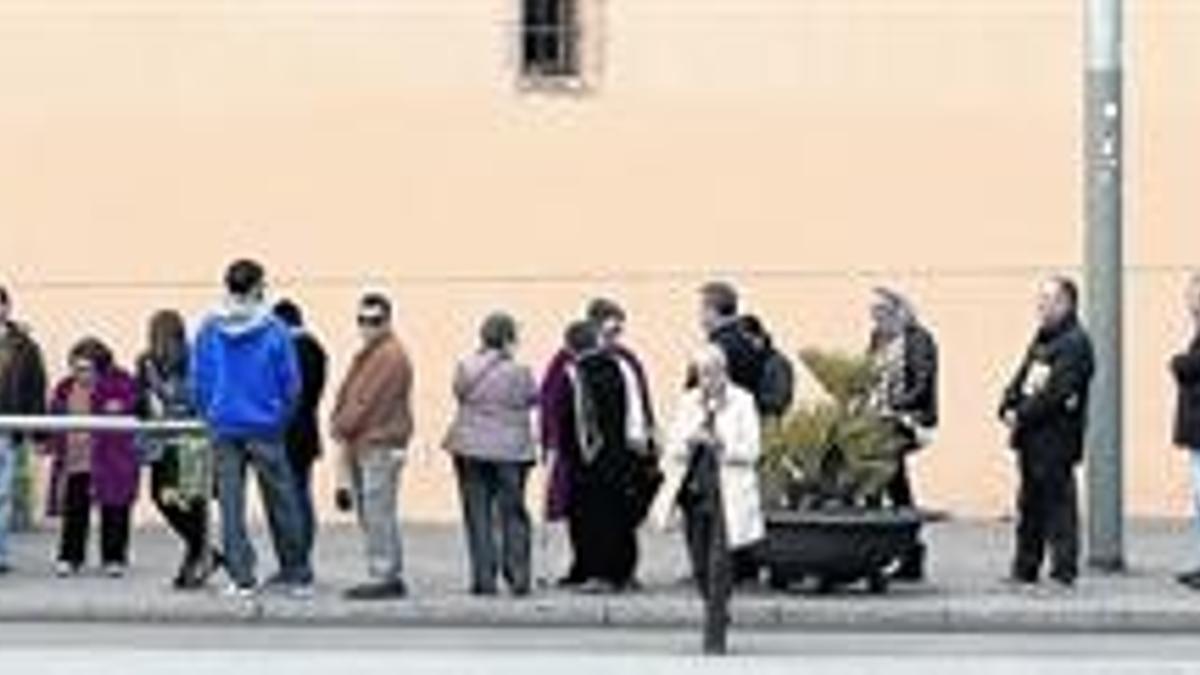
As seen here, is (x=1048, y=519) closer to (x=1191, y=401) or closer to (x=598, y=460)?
(x=1191, y=401)

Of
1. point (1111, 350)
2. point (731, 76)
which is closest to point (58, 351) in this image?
point (731, 76)

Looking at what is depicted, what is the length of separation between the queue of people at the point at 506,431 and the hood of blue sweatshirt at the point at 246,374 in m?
0.01

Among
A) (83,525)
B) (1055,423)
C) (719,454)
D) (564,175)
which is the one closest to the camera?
(719,454)

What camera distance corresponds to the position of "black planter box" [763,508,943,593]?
68.0 feet

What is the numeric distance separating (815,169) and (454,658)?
9417mm

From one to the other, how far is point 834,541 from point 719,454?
2178 millimetres

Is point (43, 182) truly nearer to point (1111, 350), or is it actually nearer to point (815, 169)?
point (815, 169)

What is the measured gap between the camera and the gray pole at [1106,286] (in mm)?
22438

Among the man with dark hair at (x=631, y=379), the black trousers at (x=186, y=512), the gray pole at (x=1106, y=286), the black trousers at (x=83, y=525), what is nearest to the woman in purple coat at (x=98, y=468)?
the black trousers at (x=83, y=525)

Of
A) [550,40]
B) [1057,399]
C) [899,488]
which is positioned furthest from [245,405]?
[550,40]

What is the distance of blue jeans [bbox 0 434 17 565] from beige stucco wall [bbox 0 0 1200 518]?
4206mm

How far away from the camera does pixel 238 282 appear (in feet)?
67.8

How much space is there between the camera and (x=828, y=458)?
21.0 meters

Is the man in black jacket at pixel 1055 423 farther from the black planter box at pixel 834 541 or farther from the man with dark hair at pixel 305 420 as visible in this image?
the man with dark hair at pixel 305 420
